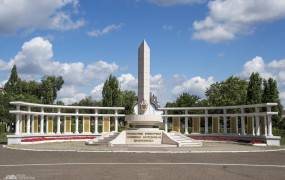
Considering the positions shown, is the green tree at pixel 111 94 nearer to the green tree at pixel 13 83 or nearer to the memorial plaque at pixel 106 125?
the memorial plaque at pixel 106 125

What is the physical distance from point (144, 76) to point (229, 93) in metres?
32.5

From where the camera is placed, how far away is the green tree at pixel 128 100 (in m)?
75.2

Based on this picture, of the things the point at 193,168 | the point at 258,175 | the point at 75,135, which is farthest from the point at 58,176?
the point at 75,135

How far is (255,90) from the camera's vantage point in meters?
55.4

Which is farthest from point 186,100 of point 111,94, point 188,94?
point 111,94

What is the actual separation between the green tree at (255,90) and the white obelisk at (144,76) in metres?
24.4

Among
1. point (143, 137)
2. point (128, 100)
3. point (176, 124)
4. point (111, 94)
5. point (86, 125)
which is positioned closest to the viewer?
point (143, 137)

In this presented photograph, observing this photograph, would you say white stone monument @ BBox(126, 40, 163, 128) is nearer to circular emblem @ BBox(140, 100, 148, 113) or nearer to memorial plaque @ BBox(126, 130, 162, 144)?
circular emblem @ BBox(140, 100, 148, 113)

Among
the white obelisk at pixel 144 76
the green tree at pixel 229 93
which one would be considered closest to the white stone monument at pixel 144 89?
the white obelisk at pixel 144 76

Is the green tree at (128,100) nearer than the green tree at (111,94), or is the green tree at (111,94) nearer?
the green tree at (111,94)

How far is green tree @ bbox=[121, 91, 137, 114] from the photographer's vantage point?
7521cm

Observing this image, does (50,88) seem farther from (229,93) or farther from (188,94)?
(229,93)

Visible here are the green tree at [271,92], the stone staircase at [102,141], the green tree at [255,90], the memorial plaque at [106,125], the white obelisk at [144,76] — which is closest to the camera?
the stone staircase at [102,141]

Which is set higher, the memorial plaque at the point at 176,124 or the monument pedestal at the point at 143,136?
the memorial plaque at the point at 176,124
